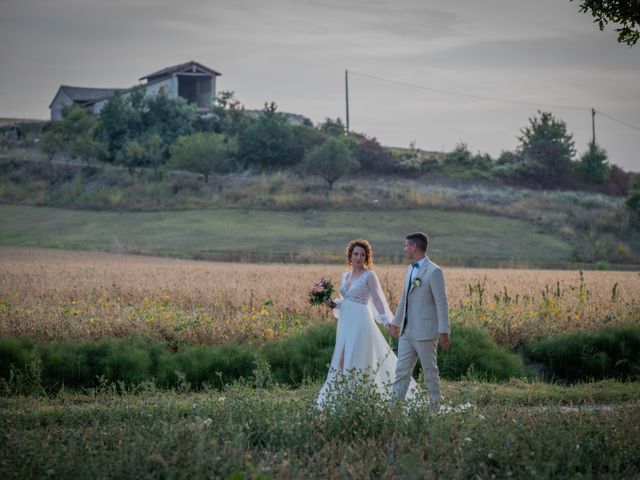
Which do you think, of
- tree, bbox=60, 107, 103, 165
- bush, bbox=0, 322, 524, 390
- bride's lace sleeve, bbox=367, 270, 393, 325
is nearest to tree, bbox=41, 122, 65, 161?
tree, bbox=60, 107, 103, 165

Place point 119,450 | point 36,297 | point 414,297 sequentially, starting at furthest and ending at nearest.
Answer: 1. point 36,297
2. point 414,297
3. point 119,450

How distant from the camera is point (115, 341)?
15.7m

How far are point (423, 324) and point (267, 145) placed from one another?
60.5 metres

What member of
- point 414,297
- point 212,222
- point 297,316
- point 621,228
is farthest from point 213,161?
point 414,297

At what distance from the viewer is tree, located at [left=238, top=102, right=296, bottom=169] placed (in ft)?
234

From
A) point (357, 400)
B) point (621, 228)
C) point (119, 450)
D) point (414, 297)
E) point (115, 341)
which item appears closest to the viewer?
point (119, 450)

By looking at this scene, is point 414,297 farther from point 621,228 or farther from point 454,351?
point 621,228

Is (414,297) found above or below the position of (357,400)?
above

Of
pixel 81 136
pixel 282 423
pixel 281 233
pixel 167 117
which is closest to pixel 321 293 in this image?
pixel 282 423

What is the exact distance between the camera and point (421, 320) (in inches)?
451

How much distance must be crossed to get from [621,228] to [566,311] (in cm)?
3857

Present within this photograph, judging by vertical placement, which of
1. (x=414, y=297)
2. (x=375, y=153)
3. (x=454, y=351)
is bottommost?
(x=454, y=351)

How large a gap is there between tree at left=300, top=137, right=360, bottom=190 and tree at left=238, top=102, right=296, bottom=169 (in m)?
7.18

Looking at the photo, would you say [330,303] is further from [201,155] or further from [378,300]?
[201,155]
